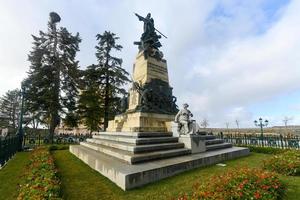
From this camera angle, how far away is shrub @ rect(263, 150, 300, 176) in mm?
6551

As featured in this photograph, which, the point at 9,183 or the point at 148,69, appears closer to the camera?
the point at 9,183

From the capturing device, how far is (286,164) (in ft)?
22.3

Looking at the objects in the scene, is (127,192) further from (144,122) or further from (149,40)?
(149,40)

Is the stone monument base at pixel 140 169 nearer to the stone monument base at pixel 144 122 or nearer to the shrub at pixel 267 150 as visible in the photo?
the stone monument base at pixel 144 122

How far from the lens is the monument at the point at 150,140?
6.30 m

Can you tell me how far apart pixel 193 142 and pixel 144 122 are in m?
2.67

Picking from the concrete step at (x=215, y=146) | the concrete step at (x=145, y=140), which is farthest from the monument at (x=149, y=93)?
the concrete step at (x=215, y=146)

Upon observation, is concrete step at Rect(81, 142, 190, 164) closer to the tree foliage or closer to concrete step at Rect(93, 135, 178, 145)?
concrete step at Rect(93, 135, 178, 145)

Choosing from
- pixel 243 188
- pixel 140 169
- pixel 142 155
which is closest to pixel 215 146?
pixel 142 155

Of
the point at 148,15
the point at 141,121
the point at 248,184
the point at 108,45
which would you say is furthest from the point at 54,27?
the point at 248,184

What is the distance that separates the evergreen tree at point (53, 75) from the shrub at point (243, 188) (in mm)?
21665

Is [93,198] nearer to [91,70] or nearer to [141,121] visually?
[141,121]

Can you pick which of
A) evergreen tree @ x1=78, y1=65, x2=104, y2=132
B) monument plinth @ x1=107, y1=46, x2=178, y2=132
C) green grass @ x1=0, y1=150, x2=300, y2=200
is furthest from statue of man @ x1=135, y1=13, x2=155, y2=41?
evergreen tree @ x1=78, y1=65, x2=104, y2=132

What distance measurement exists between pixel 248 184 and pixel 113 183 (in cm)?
370
